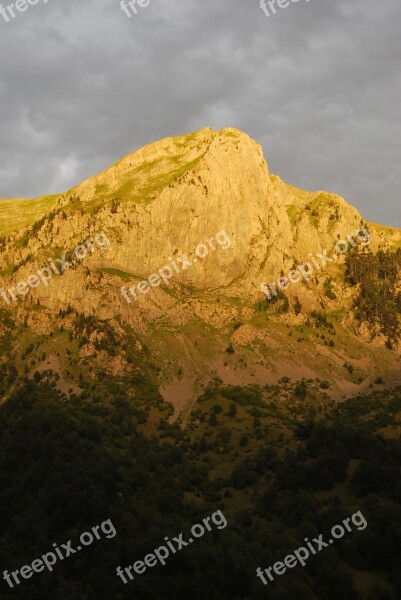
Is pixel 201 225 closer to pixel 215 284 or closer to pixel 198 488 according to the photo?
pixel 215 284

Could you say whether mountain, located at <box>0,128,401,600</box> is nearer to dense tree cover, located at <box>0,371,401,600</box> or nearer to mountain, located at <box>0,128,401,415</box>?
dense tree cover, located at <box>0,371,401,600</box>

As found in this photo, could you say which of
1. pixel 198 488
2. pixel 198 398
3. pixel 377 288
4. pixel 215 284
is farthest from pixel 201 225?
pixel 198 488

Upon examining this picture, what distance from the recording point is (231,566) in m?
57.9

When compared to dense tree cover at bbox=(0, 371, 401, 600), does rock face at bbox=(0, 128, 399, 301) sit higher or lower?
higher

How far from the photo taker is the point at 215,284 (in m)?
173

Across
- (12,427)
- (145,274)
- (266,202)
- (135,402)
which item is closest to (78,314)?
(145,274)

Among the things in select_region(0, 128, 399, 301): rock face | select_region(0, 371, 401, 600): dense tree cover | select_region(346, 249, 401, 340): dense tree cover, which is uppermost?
select_region(0, 128, 399, 301): rock face

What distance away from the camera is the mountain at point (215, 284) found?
149 meters

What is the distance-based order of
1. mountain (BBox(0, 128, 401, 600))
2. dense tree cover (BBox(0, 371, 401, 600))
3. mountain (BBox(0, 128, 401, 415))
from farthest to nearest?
mountain (BBox(0, 128, 401, 415)), mountain (BBox(0, 128, 401, 600)), dense tree cover (BBox(0, 371, 401, 600))

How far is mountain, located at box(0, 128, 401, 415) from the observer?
149125mm

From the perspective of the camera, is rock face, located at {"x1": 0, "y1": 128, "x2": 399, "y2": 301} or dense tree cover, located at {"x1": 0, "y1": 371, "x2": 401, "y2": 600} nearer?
dense tree cover, located at {"x1": 0, "y1": 371, "x2": 401, "y2": 600}

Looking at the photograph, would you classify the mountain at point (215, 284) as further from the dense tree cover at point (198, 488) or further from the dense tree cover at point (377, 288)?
the dense tree cover at point (198, 488)

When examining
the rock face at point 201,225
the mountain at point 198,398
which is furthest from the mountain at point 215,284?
the mountain at point 198,398

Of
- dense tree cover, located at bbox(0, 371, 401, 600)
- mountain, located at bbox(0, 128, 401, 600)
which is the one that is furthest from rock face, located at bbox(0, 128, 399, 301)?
dense tree cover, located at bbox(0, 371, 401, 600)
